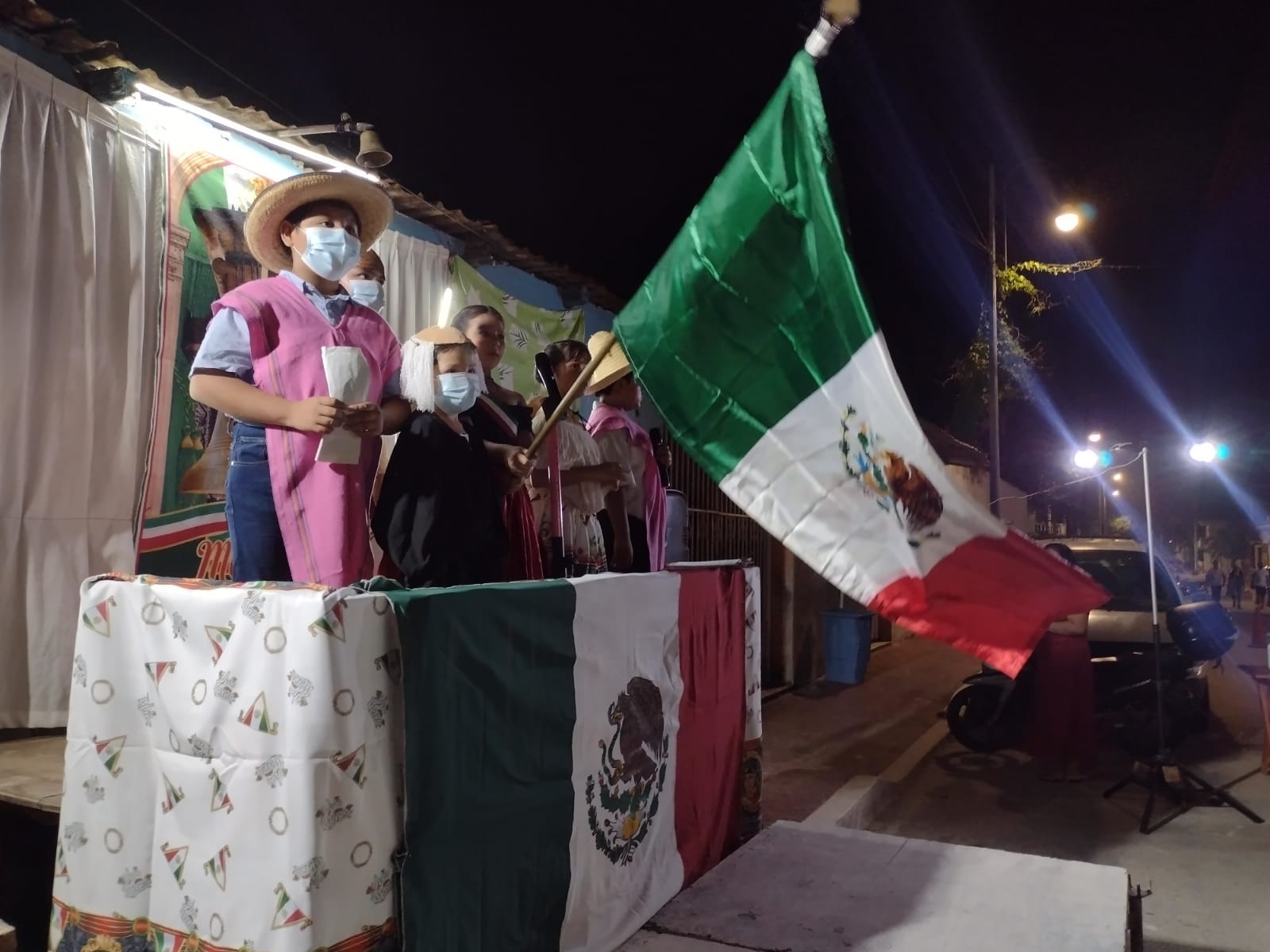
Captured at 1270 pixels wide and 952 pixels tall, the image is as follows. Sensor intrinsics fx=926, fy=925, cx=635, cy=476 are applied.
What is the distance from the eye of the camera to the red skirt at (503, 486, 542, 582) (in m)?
3.32

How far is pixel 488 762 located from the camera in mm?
2357

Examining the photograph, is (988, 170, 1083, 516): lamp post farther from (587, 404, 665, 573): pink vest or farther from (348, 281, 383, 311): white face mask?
(348, 281, 383, 311): white face mask

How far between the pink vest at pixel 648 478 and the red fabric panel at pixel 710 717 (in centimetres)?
43

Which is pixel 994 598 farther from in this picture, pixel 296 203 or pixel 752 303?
pixel 296 203

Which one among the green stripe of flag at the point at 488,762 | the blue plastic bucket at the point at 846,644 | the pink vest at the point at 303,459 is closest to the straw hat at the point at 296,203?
the pink vest at the point at 303,459

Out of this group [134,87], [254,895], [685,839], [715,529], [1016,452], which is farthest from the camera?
[1016,452]

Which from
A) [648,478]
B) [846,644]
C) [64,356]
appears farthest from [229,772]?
[846,644]

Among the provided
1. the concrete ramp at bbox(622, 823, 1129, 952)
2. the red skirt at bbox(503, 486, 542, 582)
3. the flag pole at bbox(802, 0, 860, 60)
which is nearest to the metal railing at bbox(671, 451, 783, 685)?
the concrete ramp at bbox(622, 823, 1129, 952)

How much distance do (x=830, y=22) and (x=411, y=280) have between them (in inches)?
158

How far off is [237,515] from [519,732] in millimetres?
1009

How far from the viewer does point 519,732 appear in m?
2.47

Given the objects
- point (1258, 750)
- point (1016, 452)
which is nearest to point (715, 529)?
point (1258, 750)

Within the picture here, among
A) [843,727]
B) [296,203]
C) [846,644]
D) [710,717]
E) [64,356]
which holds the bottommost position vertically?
[843,727]

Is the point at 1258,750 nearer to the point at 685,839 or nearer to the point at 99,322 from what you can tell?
the point at 685,839
